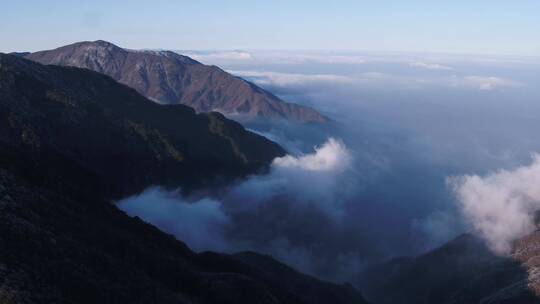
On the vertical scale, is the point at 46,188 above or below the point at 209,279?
above

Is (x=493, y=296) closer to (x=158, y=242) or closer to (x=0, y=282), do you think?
(x=158, y=242)

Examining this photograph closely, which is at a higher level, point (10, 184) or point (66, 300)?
point (10, 184)

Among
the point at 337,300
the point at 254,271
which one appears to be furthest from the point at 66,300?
the point at 337,300

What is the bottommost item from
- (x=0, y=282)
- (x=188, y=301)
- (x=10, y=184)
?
(x=188, y=301)

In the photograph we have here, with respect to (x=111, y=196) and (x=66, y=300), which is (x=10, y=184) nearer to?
(x=66, y=300)

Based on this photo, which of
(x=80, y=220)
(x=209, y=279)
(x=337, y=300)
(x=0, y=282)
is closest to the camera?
(x=0, y=282)

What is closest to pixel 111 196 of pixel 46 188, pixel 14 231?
pixel 46 188

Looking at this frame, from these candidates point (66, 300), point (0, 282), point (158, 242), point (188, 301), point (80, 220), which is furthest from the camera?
point (158, 242)

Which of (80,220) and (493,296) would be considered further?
(493,296)

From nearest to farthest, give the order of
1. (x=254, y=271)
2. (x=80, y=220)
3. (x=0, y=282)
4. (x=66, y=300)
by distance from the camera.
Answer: (x=0, y=282)
(x=66, y=300)
(x=80, y=220)
(x=254, y=271)
